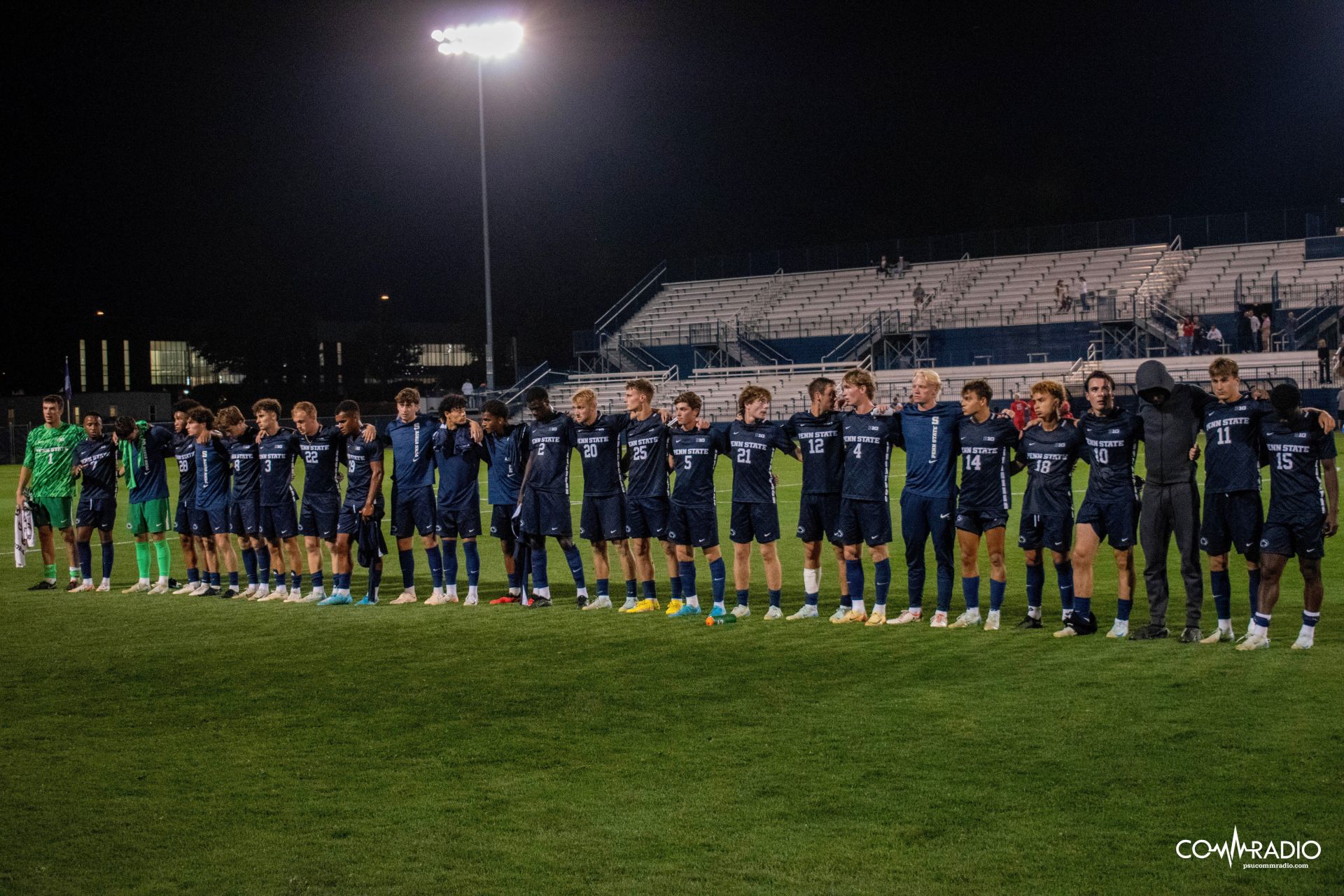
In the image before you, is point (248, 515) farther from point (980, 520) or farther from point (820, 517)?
point (980, 520)

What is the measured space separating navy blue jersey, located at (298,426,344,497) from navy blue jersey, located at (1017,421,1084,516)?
6.82m

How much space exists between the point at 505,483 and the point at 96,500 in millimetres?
5222

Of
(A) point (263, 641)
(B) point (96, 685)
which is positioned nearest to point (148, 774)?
(B) point (96, 685)

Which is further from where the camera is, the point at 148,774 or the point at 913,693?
the point at 913,693

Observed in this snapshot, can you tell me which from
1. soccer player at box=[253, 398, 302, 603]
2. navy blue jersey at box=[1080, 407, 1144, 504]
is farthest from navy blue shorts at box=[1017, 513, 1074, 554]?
soccer player at box=[253, 398, 302, 603]

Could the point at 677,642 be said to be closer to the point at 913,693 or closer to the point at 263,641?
the point at 913,693

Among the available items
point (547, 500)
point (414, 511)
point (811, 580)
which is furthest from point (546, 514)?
point (811, 580)

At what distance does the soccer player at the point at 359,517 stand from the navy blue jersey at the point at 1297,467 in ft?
26.1

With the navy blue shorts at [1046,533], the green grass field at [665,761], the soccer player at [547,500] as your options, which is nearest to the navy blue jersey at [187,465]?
the green grass field at [665,761]

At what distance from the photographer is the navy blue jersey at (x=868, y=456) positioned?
10.3m

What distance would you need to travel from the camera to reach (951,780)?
19.3 ft

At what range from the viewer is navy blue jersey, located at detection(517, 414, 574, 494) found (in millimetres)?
11812

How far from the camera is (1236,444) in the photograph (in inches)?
349

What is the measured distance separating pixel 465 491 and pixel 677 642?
3.51 m
